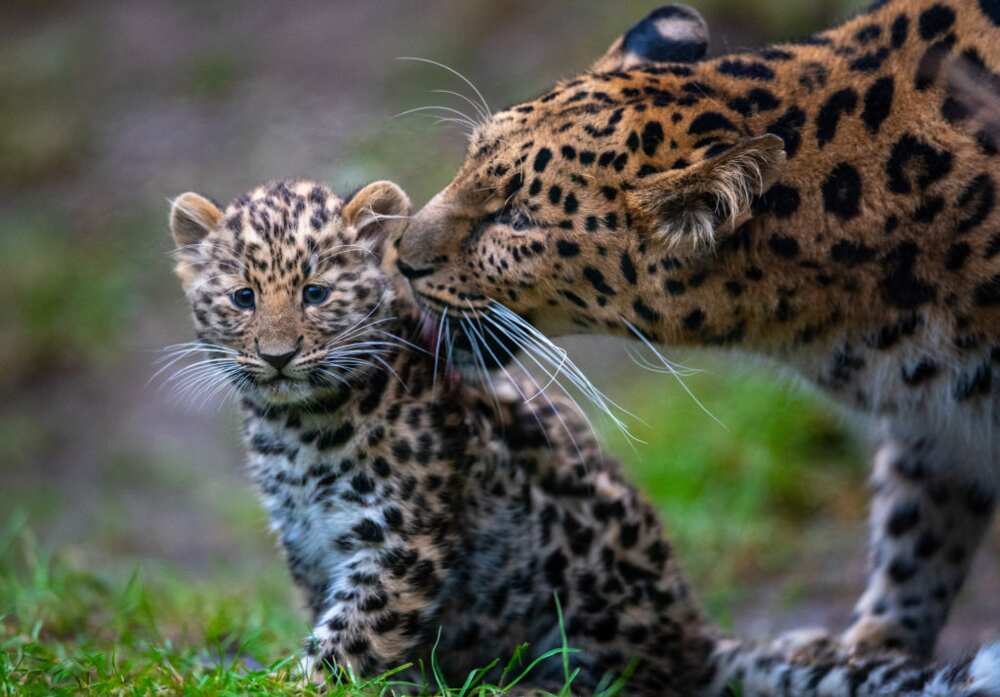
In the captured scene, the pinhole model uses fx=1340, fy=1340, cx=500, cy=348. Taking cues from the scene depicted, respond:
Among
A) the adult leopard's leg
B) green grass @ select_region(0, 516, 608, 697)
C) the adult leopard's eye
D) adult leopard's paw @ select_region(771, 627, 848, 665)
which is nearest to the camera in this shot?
green grass @ select_region(0, 516, 608, 697)

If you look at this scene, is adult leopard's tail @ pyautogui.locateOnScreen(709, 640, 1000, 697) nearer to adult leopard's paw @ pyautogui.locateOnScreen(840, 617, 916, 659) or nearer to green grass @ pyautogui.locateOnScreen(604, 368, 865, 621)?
adult leopard's paw @ pyautogui.locateOnScreen(840, 617, 916, 659)

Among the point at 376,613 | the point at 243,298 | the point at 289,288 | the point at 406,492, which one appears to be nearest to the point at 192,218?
the point at 243,298

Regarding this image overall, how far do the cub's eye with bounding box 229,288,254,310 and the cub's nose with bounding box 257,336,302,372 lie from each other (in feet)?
0.83

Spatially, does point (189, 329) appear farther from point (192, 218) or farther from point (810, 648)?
point (810, 648)

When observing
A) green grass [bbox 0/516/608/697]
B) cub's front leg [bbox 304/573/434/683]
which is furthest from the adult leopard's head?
green grass [bbox 0/516/608/697]

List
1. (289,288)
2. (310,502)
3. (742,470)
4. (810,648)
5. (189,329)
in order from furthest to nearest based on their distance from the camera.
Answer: (189,329), (742,470), (810,648), (310,502), (289,288)

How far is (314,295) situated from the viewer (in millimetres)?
5734

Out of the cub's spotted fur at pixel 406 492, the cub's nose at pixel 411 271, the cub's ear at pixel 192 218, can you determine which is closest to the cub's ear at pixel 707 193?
the cub's nose at pixel 411 271

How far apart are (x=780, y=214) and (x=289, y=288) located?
85.6 inches

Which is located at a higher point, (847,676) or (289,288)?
(289,288)

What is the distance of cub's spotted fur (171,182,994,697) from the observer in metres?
5.64

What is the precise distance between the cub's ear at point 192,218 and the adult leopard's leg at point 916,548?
3.82 meters

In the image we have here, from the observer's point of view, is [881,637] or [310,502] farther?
[881,637]

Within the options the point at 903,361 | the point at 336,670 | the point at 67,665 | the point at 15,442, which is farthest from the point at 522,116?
the point at 15,442
